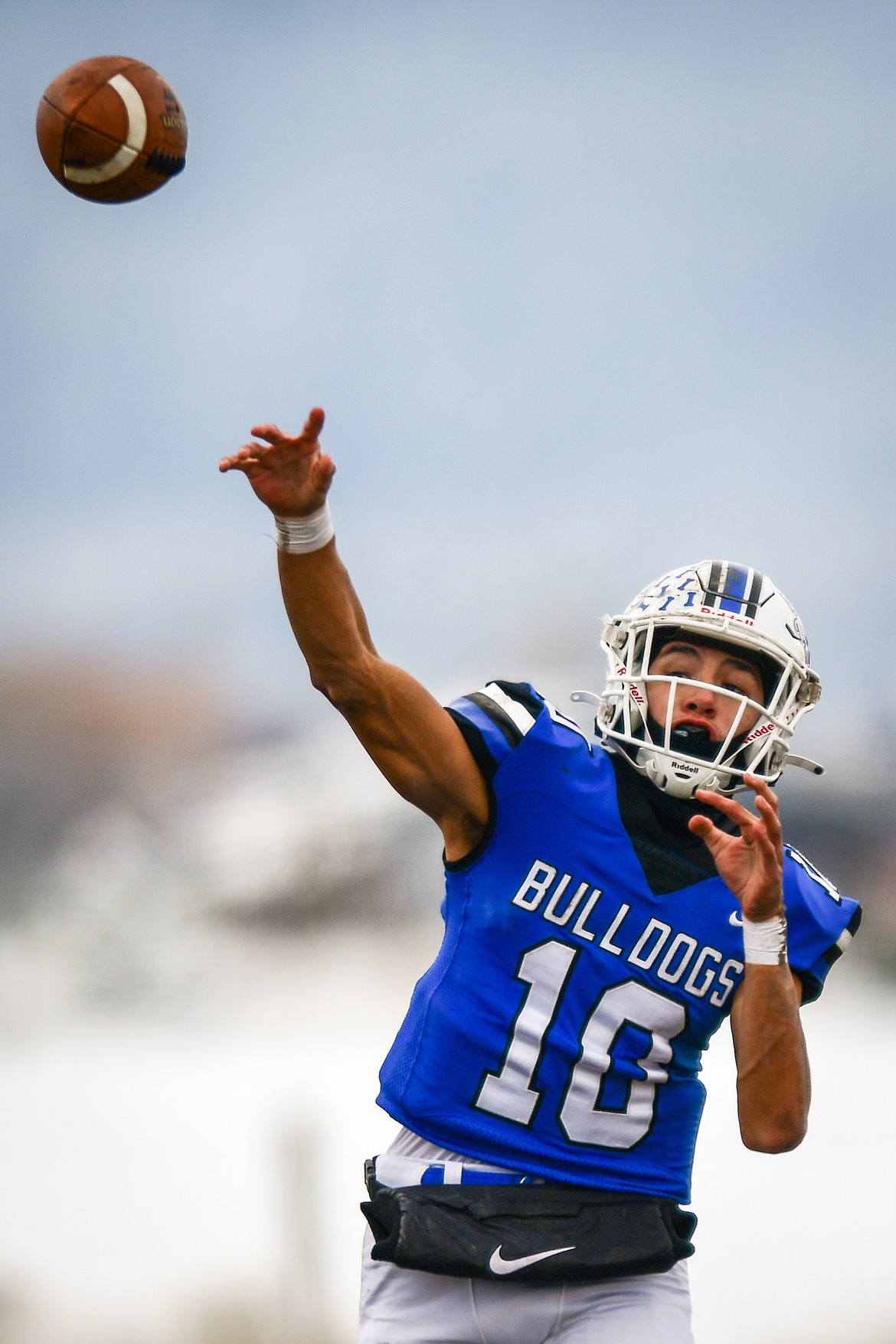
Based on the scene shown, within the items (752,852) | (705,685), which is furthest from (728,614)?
(752,852)

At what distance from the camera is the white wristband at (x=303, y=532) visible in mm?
2318

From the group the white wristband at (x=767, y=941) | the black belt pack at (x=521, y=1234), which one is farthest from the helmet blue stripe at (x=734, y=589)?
the black belt pack at (x=521, y=1234)

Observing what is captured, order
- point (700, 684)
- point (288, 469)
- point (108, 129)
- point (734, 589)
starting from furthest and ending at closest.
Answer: point (108, 129) < point (734, 589) < point (700, 684) < point (288, 469)

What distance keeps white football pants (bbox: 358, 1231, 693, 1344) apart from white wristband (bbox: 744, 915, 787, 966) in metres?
0.61

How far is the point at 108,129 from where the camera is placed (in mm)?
3006

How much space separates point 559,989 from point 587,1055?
126 mm

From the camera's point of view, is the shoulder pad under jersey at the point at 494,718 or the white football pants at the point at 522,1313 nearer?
the white football pants at the point at 522,1313

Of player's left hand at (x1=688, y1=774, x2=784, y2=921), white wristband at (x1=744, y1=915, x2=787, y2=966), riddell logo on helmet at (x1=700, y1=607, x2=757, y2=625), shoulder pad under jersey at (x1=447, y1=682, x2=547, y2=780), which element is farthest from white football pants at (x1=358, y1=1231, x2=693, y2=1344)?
riddell logo on helmet at (x1=700, y1=607, x2=757, y2=625)

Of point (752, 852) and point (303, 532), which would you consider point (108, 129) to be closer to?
point (303, 532)

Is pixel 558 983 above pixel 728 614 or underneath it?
underneath

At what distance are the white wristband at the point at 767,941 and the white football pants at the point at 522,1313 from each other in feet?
1.99

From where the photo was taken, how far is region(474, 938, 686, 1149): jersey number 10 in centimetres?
247

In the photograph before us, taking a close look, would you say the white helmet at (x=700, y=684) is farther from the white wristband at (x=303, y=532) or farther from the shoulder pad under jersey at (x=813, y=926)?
the white wristband at (x=303, y=532)

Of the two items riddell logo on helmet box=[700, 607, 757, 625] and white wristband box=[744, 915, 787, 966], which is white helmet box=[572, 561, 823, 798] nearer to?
riddell logo on helmet box=[700, 607, 757, 625]
